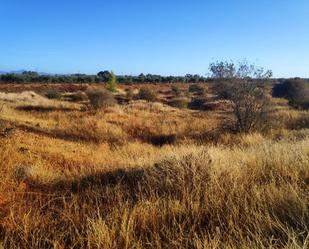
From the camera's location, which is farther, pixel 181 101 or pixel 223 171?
pixel 181 101

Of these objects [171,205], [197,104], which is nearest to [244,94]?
[171,205]

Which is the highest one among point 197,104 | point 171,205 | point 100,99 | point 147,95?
point 171,205

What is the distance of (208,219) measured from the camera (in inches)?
160

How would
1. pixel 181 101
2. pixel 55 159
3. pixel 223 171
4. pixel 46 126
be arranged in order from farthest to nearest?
pixel 181 101 < pixel 46 126 < pixel 55 159 < pixel 223 171

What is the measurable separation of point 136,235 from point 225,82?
18950mm

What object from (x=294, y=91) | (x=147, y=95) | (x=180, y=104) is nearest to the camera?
(x=180, y=104)

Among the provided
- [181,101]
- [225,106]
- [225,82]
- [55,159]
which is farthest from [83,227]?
[181,101]

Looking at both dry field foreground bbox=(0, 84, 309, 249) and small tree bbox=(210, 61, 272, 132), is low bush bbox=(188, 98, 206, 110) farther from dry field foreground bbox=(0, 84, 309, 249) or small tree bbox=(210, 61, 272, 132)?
dry field foreground bbox=(0, 84, 309, 249)

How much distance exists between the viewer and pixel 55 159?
36.3 ft

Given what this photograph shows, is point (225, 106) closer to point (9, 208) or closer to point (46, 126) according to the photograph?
point (46, 126)

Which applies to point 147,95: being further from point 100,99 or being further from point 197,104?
point 100,99

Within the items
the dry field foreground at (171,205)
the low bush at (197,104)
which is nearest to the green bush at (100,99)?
the low bush at (197,104)

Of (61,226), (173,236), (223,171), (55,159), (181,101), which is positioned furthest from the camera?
(181,101)

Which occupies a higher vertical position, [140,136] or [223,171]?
[223,171]
